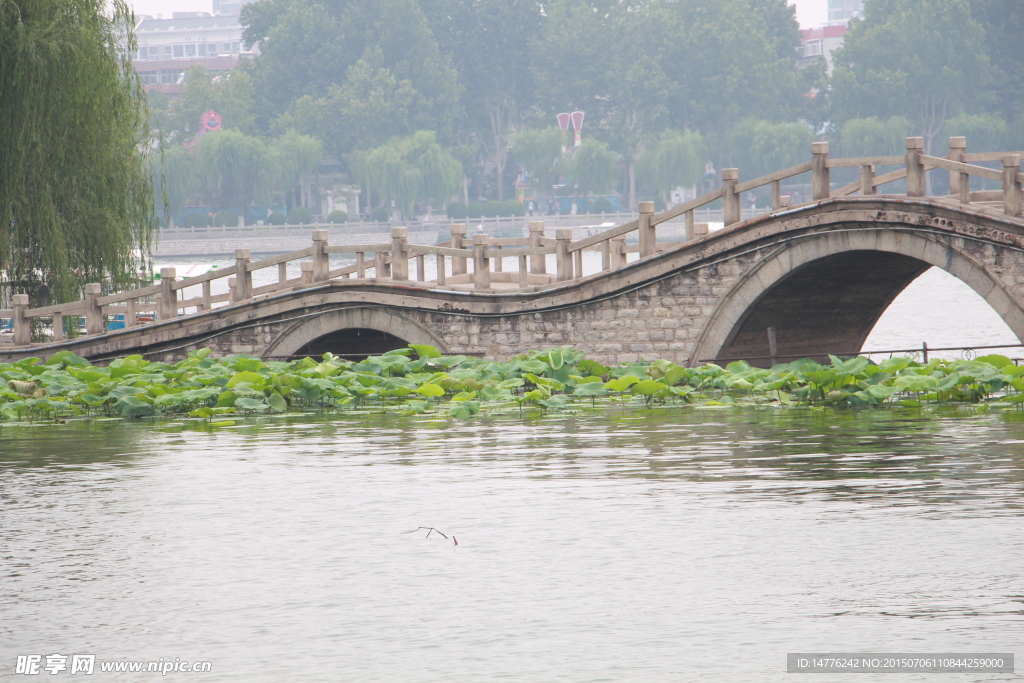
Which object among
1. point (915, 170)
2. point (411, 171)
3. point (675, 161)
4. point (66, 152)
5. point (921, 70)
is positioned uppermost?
point (921, 70)

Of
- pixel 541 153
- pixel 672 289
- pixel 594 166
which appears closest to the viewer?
pixel 672 289

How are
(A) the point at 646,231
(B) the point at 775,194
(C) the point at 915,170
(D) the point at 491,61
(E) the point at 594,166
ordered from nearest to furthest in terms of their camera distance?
(C) the point at 915,170 < (B) the point at 775,194 < (A) the point at 646,231 < (E) the point at 594,166 < (D) the point at 491,61

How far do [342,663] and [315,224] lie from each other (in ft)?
271

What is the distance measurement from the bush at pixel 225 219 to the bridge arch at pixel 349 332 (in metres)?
63.2

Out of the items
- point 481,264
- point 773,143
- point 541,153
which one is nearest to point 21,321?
point 481,264

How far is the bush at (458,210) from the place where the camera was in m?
91.5

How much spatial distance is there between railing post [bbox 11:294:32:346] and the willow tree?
682 mm

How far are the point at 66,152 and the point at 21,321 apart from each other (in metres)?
2.72

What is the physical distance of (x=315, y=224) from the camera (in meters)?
88.2

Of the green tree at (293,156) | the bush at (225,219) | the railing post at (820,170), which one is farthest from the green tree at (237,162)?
the railing post at (820,170)

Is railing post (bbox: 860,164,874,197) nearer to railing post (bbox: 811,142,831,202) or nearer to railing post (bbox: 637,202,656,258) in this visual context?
railing post (bbox: 811,142,831,202)

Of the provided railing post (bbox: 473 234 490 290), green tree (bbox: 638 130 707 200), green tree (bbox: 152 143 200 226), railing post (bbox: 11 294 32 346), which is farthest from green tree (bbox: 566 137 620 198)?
railing post (bbox: 473 234 490 290)

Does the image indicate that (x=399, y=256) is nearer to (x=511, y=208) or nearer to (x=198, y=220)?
(x=198, y=220)

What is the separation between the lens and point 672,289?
1952 cm
